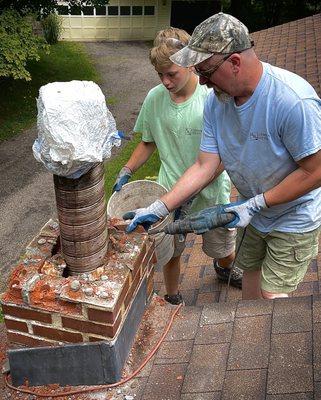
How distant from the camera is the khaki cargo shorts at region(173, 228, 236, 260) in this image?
363 centimetres

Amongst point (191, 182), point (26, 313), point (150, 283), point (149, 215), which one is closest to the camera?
point (26, 313)

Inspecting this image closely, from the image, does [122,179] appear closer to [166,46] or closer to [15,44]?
[166,46]

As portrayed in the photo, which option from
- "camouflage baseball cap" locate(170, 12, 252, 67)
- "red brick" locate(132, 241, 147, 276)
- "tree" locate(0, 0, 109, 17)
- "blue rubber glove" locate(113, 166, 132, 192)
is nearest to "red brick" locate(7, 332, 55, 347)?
"red brick" locate(132, 241, 147, 276)

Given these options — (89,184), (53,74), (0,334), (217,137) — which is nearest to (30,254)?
(89,184)

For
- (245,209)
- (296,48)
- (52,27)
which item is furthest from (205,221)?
(52,27)

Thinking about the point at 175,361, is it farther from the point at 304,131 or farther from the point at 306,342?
the point at 304,131

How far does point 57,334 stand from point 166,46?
1.80 metres

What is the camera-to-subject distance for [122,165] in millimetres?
9609

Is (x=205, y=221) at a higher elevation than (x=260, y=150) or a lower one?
lower

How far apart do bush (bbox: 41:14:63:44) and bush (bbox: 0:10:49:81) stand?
728 cm

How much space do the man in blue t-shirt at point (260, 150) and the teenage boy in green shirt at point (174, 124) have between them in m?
0.44

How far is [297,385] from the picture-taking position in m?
1.94

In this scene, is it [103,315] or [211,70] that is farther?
[211,70]

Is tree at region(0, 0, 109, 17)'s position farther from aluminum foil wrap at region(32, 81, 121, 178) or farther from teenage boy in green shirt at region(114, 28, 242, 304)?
aluminum foil wrap at region(32, 81, 121, 178)
